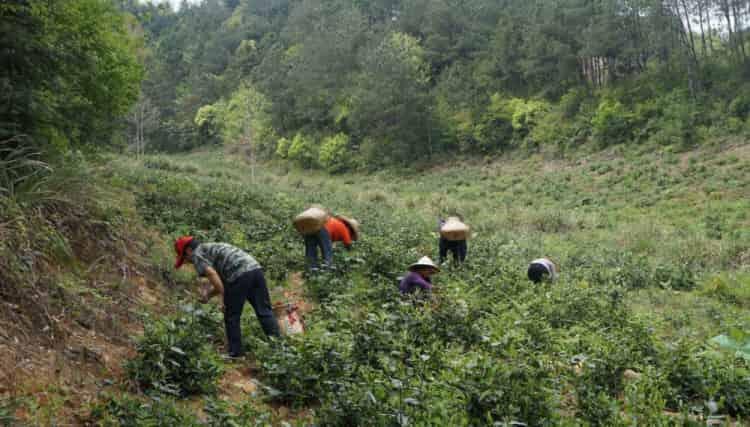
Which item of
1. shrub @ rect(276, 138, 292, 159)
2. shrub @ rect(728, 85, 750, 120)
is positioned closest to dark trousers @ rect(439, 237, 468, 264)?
shrub @ rect(728, 85, 750, 120)

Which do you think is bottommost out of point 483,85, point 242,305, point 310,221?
point 242,305

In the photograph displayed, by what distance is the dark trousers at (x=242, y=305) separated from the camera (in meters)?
5.20

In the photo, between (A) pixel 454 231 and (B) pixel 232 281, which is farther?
(A) pixel 454 231

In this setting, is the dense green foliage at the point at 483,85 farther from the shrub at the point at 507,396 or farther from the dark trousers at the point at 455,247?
the shrub at the point at 507,396

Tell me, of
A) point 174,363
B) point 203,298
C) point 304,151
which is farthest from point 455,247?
point 304,151

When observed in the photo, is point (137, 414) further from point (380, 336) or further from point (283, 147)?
point (283, 147)

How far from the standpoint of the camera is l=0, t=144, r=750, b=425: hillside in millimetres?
3777

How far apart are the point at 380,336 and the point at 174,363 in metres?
1.66

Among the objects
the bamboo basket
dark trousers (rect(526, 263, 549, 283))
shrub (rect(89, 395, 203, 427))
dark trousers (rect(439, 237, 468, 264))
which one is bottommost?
dark trousers (rect(526, 263, 549, 283))

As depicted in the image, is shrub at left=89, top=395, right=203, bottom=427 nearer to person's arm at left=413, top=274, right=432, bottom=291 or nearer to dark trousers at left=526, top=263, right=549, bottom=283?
person's arm at left=413, top=274, right=432, bottom=291

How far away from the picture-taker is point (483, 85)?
4047 centimetres

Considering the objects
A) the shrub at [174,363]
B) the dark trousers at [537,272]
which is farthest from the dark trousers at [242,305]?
the dark trousers at [537,272]

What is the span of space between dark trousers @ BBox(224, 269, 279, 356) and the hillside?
185mm

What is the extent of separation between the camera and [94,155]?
926cm
